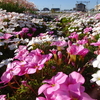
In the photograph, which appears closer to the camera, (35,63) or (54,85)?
(54,85)

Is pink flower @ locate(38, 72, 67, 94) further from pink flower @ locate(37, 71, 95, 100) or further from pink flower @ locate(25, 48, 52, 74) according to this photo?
pink flower @ locate(25, 48, 52, 74)

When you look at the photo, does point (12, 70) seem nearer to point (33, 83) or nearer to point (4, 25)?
point (33, 83)

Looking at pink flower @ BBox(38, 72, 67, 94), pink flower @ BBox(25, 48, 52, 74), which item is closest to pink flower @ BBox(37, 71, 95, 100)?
pink flower @ BBox(38, 72, 67, 94)

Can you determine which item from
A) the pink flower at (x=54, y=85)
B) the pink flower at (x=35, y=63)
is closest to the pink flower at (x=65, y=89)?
the pink flower at (x=54, y=85)

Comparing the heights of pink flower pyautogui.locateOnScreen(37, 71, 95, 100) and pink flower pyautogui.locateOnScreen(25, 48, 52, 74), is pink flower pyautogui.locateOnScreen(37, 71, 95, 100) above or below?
below

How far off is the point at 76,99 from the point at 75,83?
106 mm

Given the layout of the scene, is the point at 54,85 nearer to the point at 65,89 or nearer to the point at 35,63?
the point at 65,89

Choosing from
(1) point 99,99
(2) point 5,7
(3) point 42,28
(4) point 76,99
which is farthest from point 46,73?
(2) point 5,7

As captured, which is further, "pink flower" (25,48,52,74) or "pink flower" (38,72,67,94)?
"pink flower" (25,48,52,74)

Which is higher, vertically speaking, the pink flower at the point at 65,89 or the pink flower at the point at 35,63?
the pink flower at the point at 35,63

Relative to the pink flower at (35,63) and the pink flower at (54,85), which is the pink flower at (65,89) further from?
the pink flower at (35,63)

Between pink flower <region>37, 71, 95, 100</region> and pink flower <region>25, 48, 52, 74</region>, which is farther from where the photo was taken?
pink flower <region>25, 48, 52, 74</region>

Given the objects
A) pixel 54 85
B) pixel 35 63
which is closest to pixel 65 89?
pixel 54 85

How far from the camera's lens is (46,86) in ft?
2.72
